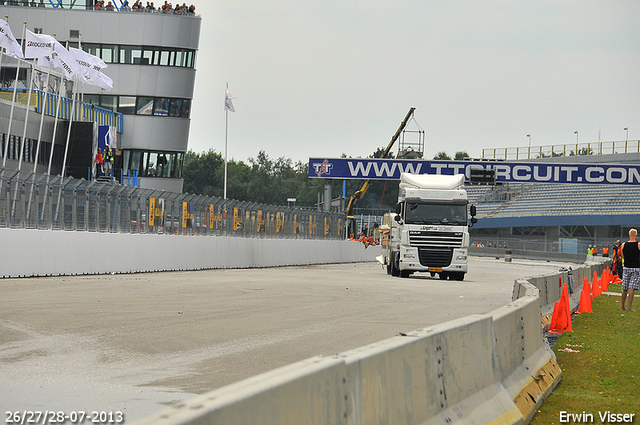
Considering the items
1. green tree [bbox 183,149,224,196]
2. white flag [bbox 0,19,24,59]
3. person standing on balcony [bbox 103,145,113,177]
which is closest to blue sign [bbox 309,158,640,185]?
person standing on balcony [bbox 103,145,113,177]

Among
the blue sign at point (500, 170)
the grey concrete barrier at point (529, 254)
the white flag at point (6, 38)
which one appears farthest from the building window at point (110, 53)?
the grey concrete barrier at point (529, 254)

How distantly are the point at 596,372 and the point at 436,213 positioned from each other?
20017 mm

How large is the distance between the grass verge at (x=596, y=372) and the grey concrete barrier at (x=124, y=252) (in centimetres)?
1285

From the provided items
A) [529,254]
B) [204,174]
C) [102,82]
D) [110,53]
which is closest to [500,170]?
[529,254]

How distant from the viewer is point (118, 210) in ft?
80.4

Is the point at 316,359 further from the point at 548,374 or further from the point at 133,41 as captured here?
the point at 133,41

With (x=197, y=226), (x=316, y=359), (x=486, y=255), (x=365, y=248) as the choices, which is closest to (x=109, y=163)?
(x=365, y=248)

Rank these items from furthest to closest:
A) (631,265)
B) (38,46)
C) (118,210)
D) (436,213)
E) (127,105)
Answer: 1. (127,105)
2. (38,46)
3. (436,213)
4. (118,210)
5. (631,265)

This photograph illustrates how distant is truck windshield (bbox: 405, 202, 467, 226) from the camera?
2927 centimetres

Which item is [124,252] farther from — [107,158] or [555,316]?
[107,158]

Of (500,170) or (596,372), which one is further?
(500,170)

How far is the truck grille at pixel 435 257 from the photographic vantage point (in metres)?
29.6

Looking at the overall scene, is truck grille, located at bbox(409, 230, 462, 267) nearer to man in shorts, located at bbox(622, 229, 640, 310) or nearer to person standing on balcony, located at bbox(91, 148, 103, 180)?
man in shorts, located at bbox(622, 229, 640, 310)

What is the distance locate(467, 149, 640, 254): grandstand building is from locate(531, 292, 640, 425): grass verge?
194 feet
